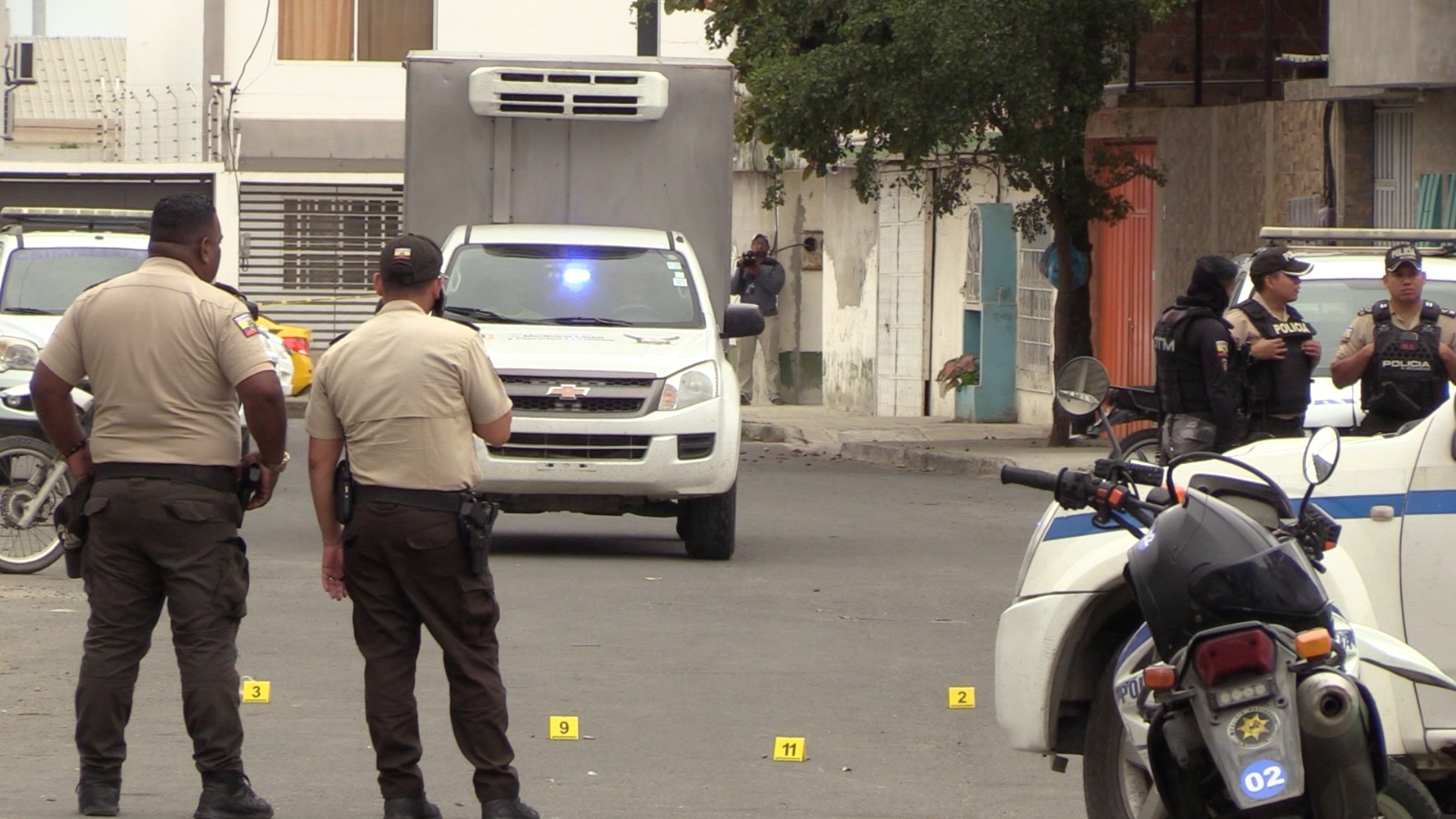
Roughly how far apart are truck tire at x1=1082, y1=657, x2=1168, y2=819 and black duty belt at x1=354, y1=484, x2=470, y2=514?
1.90 meters

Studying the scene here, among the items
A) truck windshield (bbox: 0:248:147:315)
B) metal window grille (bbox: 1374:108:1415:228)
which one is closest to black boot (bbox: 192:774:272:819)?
truck windshield (bbox: 0:248:147:315)

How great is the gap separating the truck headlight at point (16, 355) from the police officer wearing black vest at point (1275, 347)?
28.1 ft

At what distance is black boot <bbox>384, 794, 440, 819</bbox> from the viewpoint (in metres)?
6.33

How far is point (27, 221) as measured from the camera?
2025 cm

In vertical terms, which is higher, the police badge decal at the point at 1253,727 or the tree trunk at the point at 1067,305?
the tree trunk at the point at 1067,305

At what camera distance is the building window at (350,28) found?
105ft

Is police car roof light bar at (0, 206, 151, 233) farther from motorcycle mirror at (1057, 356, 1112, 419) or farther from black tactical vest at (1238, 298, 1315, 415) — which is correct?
motorcycle mirror at (1057, 356, 1112, 419)

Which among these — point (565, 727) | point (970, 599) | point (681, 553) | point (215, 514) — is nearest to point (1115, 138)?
point (681, 553)

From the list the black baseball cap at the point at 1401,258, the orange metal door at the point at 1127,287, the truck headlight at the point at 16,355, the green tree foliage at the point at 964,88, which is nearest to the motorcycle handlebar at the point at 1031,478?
the black baseball cap at the point at 1401,258

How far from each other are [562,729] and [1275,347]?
496 cm

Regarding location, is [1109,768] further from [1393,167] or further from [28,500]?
[1393,167]

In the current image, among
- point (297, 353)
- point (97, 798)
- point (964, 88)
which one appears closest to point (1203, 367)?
point (97, 798)

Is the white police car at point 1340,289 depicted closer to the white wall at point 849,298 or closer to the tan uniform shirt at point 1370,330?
the tan uniform shirt at point 1370,330

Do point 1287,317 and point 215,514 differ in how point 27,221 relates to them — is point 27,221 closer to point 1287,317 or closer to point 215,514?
point 1287,317
